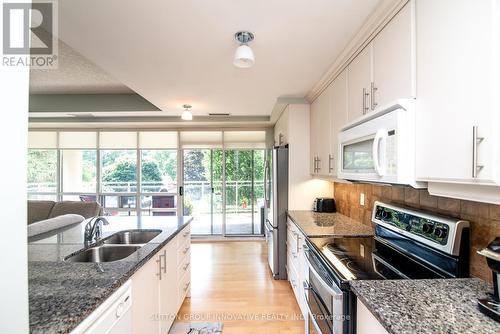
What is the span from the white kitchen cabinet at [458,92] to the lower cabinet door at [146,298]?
1676 mm

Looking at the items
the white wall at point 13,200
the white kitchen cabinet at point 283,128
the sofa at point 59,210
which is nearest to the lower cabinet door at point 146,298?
the white wall at point 13,200

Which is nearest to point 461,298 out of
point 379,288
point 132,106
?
point 379,288

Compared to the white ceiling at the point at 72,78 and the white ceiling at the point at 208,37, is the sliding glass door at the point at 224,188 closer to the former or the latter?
the white ceiling at the point at 72,78

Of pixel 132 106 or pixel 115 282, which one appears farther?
pixel 132 106

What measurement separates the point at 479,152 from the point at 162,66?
2.29 meters

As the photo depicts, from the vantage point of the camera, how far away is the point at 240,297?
107 inches

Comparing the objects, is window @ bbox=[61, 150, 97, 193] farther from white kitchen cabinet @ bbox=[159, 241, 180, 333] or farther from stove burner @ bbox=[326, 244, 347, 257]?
stove burner @ bbox=[326, 244, 347, 257]

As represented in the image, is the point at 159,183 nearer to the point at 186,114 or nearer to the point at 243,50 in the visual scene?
the point at 186,114

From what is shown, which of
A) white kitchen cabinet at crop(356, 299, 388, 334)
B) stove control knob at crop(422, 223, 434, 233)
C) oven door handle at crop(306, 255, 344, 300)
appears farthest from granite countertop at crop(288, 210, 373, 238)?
white kitchen cabinet at crop(356, 299, 388, 334)

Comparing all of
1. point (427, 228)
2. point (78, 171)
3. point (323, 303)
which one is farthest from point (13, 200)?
point (78, 171)

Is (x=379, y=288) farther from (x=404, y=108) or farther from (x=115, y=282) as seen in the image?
(x=115, y=282)

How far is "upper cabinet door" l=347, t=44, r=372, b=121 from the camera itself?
165 cm

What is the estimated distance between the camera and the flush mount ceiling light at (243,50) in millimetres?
1641

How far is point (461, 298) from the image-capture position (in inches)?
38.6
